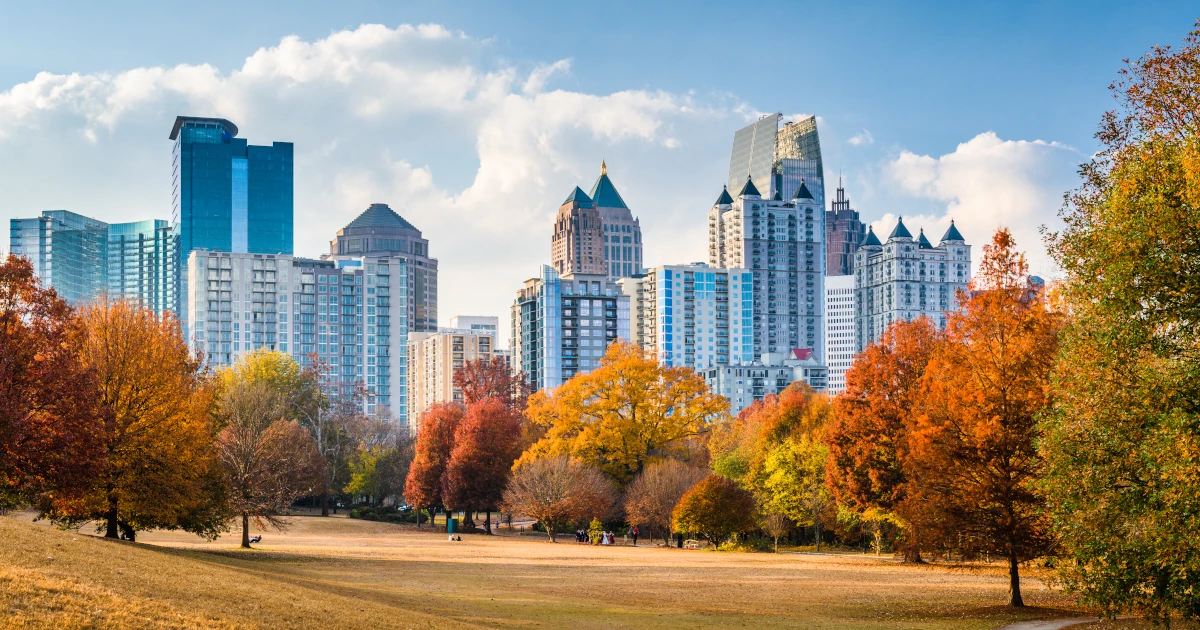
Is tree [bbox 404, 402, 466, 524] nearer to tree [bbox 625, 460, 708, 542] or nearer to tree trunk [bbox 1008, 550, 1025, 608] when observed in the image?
tree [bbox 625, 460, 708, 542]

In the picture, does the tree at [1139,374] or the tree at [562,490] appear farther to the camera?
the tree at [562,490]

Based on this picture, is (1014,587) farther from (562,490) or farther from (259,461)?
(562,490)

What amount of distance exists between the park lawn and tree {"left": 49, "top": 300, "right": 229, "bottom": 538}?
285 centimetres

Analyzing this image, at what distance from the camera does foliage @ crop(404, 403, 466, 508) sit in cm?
8756

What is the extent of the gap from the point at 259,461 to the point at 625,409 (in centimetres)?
2568

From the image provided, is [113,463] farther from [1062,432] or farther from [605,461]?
[605,461]

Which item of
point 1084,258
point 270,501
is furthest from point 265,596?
point 270,501

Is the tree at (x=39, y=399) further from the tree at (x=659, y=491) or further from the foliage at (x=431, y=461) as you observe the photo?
the foliage at (x=431, y=461)

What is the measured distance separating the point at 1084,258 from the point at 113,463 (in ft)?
112

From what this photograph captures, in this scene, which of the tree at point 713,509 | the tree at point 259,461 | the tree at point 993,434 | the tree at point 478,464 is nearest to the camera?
the tree at point 993,434

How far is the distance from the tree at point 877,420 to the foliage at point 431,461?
132 ft

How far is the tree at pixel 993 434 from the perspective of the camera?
32.0m

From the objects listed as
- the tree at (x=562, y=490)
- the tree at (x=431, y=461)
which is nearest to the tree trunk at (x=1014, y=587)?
the tree at (x=562, y=490)

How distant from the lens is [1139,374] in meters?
22.5
